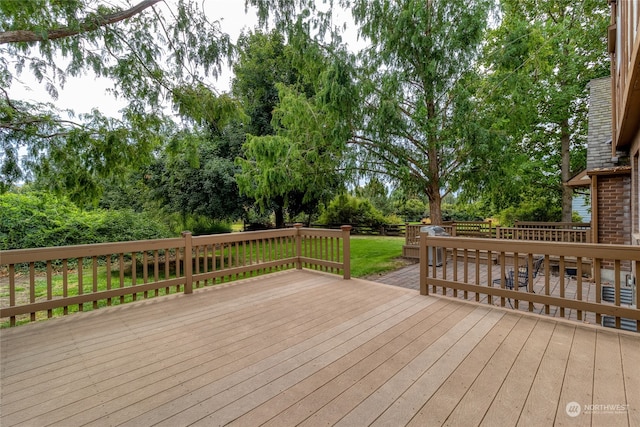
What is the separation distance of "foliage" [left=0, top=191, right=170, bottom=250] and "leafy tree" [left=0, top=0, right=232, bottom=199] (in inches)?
180

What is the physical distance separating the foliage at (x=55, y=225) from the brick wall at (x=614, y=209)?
11.2 metres

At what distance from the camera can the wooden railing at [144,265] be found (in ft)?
11.0

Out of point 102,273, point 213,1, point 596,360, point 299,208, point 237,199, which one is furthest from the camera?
point 299,208

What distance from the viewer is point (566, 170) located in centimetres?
1192

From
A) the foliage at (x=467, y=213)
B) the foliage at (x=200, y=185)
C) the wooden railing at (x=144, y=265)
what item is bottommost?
the wooden railing at (x=144, y=265)

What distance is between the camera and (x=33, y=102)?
13.5 feet

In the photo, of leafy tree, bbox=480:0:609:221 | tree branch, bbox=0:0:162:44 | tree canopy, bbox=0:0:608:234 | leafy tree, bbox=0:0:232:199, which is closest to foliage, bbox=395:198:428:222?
tree canopy, bbox=0:0:608:234

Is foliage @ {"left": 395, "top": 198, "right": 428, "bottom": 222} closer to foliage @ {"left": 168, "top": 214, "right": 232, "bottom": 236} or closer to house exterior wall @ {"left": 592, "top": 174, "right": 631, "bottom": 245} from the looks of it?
foliage @ {"left": 168, "top": 214, "right": 232, "bottom": 236}

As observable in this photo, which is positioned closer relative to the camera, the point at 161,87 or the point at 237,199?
the point at 161,87

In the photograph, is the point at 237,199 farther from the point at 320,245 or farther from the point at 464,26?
the point at 464,26

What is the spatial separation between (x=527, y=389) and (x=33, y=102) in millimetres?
6307

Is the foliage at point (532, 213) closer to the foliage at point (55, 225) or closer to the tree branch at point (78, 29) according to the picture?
the foliage at point (55, 225)

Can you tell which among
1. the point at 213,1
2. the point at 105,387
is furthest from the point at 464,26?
the point at 105,387

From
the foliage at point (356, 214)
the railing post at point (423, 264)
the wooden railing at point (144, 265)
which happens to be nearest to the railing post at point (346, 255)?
the wooden railing at point (144, 265)
